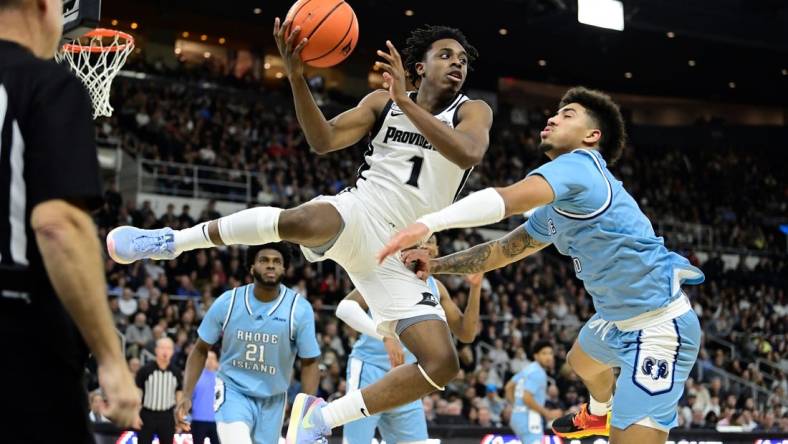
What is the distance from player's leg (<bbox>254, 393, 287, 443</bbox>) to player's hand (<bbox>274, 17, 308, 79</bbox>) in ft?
9.49

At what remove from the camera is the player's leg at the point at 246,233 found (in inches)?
213

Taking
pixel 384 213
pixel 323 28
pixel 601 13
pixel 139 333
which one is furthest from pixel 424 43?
pixel 139 333

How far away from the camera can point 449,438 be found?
1171 cm

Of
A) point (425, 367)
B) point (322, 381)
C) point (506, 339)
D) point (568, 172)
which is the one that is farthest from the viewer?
point (506, 339)

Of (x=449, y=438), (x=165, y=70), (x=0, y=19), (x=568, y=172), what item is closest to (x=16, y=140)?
(x=0, y=19)

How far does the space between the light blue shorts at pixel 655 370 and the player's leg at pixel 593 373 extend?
7.6 inches

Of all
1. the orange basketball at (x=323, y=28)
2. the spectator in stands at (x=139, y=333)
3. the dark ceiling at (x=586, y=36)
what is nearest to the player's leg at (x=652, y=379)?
the orange basketball at (x=323, y=28)

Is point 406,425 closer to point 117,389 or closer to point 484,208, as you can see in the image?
point 484,208

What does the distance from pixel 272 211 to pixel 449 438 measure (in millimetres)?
6892

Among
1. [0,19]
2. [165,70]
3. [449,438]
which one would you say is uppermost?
[165,70]

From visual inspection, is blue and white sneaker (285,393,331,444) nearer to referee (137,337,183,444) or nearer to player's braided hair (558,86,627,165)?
player's braided hair (558,86,627,165)

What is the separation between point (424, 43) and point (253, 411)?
119 inches

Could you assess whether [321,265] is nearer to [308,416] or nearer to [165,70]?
[165,70]

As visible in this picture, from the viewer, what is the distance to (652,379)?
5344 millimetres
